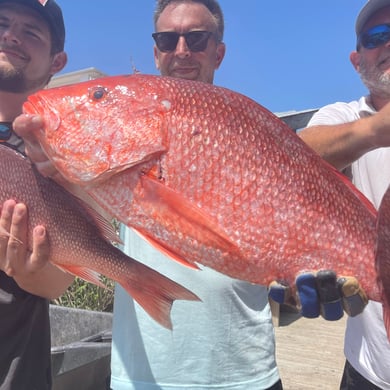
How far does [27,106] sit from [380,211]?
112cm

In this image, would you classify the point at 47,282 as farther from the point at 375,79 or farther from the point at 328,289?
the point at 375,79

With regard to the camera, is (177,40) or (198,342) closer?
(198,342)

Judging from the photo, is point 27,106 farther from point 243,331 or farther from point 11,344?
point 243,331

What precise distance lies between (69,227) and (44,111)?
0.44 meters

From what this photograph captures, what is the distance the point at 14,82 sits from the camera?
2.31 metres

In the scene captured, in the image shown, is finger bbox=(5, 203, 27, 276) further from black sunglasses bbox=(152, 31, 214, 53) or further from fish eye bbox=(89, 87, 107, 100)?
black sunglasses bbox=(152, 31, 214, 53)

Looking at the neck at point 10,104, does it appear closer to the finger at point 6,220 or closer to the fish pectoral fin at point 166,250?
the finger at point 6,220

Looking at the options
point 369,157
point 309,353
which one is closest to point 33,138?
point 369,157

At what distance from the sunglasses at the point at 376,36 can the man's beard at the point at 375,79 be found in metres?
0.09

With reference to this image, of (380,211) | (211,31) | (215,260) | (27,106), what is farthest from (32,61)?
(380,211)

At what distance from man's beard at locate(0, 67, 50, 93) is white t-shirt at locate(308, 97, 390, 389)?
156 centimetres

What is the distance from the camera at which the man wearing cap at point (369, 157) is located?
1930 mm

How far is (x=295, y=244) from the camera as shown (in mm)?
1237

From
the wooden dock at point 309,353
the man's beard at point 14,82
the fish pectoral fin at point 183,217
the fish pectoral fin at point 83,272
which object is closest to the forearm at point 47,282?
the fish pectoral fin at point 83,272
